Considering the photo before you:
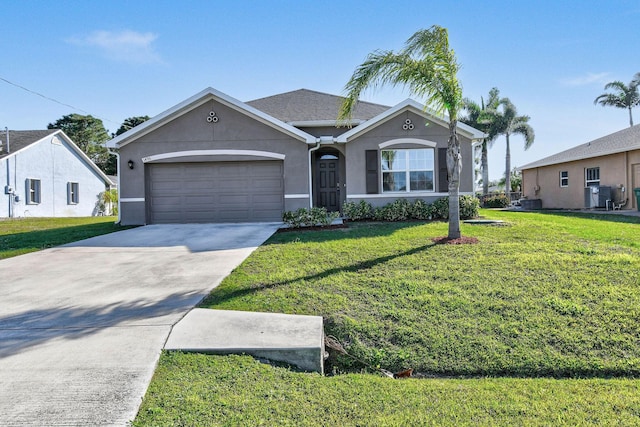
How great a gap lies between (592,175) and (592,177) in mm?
103

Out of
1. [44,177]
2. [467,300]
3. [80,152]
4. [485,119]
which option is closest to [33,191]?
[44,177]

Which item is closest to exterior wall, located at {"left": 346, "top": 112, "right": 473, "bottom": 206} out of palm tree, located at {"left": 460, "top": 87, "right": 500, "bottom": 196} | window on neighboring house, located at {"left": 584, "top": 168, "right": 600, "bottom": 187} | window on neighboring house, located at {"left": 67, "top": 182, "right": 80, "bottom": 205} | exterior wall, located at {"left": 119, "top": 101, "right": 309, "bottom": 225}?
exterior wall, located at {"left": 119, "top": 101, "right": 309, "bottom": 225}

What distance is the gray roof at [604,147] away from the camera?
57.2ft

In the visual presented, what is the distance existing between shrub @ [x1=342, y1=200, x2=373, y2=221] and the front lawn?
5377mm

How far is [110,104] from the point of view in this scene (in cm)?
2405

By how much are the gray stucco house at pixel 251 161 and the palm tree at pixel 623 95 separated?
28.7 metres

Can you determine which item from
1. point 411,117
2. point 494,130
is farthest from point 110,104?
point 494,130

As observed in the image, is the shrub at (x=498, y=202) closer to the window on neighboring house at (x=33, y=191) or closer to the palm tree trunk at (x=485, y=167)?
the palm tree trunk at (x=485, y=167)

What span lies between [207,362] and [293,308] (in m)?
1.55

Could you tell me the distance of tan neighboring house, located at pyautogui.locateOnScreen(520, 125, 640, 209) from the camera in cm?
1748

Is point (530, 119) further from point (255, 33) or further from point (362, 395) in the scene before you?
point (362, 395)

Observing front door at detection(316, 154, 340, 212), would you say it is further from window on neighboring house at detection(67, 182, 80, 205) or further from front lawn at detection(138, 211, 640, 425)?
window on neighboring house at detection(67, 182, 80, 205)

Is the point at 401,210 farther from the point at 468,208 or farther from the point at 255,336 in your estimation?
the point at 255,336

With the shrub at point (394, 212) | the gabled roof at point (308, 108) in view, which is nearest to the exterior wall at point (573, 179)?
the gabled roof at point (308, 108)
